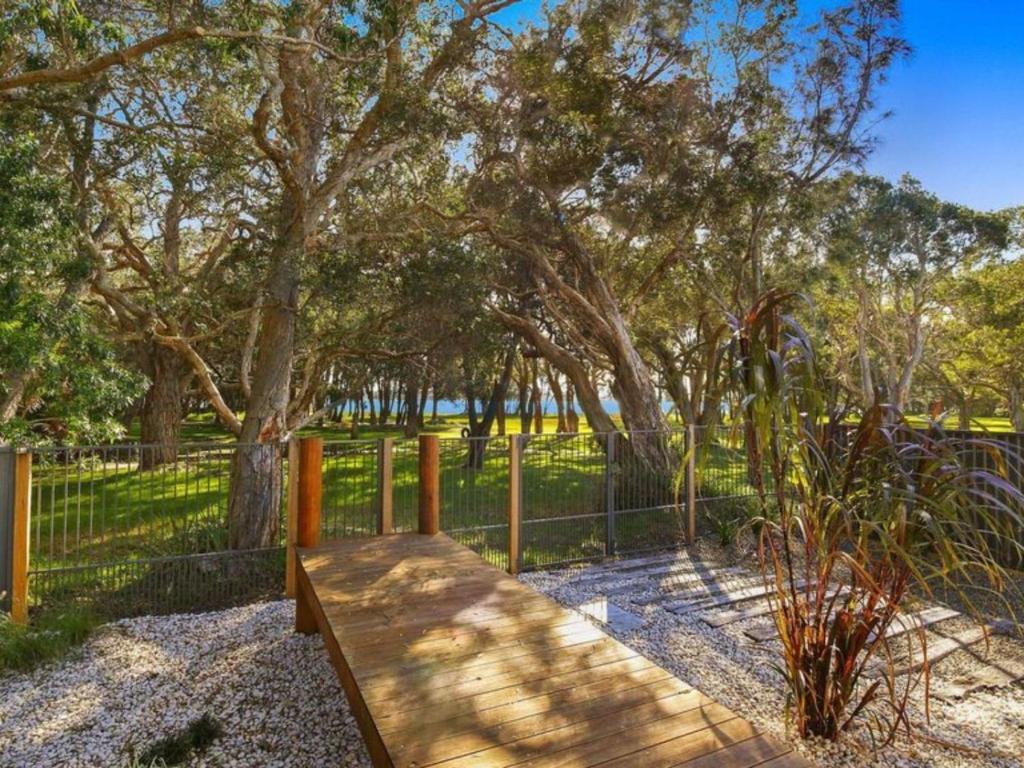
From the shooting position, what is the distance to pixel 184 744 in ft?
9.96

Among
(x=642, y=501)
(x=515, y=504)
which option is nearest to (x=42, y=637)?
(x=515, y=504)

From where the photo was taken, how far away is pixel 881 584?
2.87m

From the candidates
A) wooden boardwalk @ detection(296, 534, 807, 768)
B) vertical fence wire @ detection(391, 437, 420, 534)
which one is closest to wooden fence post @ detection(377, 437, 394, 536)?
vertical fence wire @ detection(391, 437, 420, 534)

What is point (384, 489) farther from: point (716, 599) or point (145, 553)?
point (716, 599)

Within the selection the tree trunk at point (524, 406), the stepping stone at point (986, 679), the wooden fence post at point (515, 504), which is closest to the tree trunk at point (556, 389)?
the tree trunk at point (524, 406)

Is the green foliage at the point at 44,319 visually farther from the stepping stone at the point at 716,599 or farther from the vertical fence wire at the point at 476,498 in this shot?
the stepping stone at the point at 716,599

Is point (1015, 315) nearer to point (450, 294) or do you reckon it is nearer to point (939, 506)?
point (450, 294)

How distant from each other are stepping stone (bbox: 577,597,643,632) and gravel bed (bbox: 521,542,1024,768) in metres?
0.06

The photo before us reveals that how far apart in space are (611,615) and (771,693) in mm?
1642

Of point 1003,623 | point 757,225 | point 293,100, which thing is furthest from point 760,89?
point 1003,623

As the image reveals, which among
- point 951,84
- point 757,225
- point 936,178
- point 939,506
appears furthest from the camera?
point 936,178

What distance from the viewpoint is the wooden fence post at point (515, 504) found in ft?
20.9

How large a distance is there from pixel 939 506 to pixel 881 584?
20.6 inches

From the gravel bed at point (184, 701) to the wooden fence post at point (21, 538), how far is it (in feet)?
2.08
